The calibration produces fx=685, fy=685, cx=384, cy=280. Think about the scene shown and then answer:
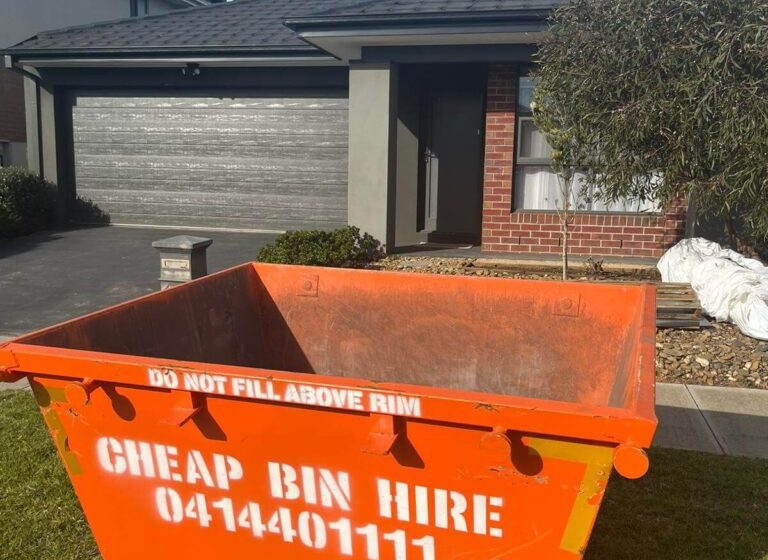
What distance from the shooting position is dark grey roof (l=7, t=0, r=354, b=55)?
1211 cm

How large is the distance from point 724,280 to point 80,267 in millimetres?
8739

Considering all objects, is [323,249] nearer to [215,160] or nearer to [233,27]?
[215,160]

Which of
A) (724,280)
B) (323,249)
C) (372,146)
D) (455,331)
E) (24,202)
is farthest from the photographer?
(24,202)

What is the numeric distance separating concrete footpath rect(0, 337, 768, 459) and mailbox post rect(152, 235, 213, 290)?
5.77 feet

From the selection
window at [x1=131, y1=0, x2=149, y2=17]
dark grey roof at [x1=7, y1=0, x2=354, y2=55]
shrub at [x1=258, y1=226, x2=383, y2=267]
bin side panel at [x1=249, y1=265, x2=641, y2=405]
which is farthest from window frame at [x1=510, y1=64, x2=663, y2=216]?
window at [x1=131, y1=0, x2=149, y2=17]

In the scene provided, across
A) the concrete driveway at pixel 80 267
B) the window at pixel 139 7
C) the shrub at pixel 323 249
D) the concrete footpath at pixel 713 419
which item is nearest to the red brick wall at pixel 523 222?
the shrub at pixel 323 249

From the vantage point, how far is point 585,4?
21.7 feet

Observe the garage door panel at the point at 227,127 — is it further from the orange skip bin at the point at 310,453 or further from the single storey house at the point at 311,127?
the orange skip bin at the point at 310,453

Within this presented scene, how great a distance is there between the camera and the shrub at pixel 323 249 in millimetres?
8938

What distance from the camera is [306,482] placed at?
224 centimetres

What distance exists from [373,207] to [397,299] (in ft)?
23.0

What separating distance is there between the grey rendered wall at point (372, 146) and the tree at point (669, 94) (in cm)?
358

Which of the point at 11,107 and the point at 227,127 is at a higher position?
the point at 11,107

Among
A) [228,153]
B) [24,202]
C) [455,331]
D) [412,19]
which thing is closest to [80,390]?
[455,331]
